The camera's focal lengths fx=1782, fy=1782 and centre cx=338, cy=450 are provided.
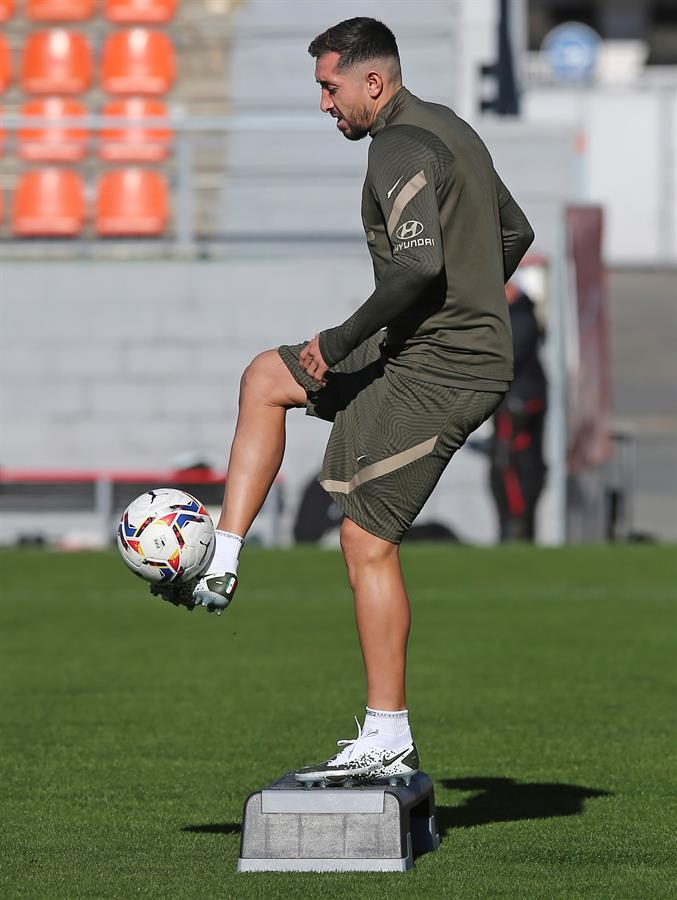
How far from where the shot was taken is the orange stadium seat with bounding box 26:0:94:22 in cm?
2122

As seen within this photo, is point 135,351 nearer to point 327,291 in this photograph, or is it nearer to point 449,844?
point 327,291

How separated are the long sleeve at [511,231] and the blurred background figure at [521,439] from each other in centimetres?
1130

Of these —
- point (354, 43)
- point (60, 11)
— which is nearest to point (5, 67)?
point (60, 11)

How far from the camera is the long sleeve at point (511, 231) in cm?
479

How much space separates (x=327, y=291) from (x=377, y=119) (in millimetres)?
12551

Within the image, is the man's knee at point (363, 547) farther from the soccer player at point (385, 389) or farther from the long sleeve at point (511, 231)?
the long sleeve at point (511, 231)

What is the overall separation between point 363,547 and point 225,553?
1.17 ft

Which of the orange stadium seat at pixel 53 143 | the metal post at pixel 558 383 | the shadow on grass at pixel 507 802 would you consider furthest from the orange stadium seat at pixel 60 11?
the shadow on grass at pixel 507 802

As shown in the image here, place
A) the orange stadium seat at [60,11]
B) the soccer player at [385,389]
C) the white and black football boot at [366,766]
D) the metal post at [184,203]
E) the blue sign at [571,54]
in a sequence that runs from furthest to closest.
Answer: the blue sign at [571,54]
the orange stadium seat at [60,11]
the metal post at [184,203]
the soccer player at [385,389]
the white and black football boot at [366,766]

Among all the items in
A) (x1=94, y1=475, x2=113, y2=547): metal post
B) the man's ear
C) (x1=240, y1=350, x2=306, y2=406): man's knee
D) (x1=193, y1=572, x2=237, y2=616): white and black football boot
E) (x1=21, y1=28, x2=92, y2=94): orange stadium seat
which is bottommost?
(x1=94, y1=475, x2=113, y2=547): metal post

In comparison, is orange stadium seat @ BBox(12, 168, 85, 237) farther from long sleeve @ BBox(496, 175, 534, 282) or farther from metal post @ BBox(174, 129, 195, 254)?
long sleeve @ BBox(496, 175, 534, 282)

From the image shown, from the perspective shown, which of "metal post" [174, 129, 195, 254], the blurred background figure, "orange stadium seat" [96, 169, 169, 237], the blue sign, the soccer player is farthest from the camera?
the blue sign

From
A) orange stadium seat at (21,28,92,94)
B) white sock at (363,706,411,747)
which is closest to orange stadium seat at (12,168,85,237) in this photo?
orange stadium seat at (21,28,92,94)

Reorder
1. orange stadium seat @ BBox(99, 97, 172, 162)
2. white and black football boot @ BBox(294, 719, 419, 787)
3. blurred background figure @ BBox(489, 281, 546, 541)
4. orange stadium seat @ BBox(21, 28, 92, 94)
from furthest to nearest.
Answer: orange stadium seat @ BBox(21, 28, 92, 94) < orange stadium seat @ BBox(99, 97, 172, 162) < blurred background figure @ BBox(489, 281, 546, 541) < white and black football boot @ BBox(294, 719, 419, 787)
